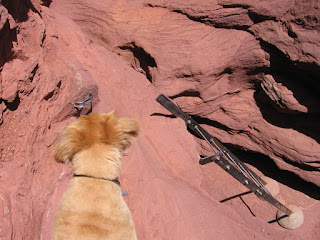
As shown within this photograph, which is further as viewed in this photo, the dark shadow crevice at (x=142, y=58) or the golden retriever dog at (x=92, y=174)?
the dark shadow crevice at (x=142, y=58)

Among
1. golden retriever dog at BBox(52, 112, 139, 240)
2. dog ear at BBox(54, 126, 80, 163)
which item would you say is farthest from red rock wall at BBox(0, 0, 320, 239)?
dog ear at BBox(54, 126, 80, 163)

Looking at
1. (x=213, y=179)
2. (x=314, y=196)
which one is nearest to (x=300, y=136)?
(x=314, y=196)

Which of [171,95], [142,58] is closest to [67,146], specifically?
[171,95]

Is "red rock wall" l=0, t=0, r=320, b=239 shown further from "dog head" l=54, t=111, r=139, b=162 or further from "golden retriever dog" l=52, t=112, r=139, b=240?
"dog head" l=54, t=111, r=139, b=162

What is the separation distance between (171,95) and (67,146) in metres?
3.39

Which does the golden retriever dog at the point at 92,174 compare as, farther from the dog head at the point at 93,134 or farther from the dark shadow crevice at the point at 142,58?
the dark shadow crevice at the point at 142,58

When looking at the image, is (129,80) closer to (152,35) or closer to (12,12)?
(152,35)

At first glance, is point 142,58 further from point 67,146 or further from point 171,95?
point 67,146

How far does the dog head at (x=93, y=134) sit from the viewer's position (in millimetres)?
2000

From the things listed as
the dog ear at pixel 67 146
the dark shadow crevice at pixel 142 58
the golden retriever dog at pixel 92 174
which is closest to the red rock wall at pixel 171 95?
the dark shadow crevice at pixel 142 58

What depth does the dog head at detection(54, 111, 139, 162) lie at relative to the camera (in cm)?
200

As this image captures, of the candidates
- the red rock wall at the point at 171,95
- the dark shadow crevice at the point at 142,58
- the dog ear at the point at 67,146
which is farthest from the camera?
the dark shadow crevice at the point at 142,58

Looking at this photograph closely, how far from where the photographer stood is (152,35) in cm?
493

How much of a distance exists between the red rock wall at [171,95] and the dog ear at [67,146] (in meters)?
0.98
